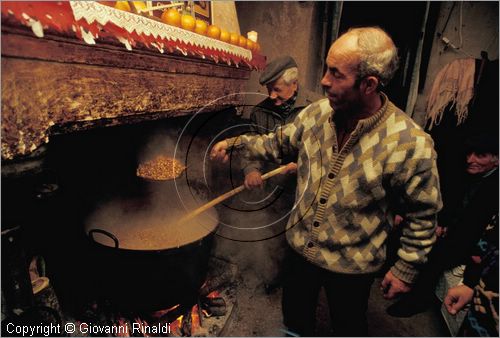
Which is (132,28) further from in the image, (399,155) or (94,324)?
(94,324)

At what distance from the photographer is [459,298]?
1992 millimetres

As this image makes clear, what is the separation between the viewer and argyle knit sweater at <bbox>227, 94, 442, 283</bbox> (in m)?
1.95

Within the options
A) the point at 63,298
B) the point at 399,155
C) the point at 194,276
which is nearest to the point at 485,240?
the point at 399,155

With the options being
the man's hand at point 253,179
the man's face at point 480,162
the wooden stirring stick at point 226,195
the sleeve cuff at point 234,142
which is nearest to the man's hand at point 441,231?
the man's face at point 480,162

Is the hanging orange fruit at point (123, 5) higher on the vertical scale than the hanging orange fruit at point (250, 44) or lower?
higher

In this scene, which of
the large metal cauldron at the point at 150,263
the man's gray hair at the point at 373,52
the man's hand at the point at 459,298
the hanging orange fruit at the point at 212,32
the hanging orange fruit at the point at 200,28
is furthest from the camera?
the hanging orange fruit at the point at 212,32

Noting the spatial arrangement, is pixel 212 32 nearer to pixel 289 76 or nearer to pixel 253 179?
pixel 289 76

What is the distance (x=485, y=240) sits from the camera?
2131 millimetres

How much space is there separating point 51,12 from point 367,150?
7.49 feet

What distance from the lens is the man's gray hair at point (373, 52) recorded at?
1857mm

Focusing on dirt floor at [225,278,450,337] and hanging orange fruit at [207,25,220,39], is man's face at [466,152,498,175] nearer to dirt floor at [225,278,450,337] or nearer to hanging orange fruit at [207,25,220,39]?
dirt floor at [225,278,450,337]

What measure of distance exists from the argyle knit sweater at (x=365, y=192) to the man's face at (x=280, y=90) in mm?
1531

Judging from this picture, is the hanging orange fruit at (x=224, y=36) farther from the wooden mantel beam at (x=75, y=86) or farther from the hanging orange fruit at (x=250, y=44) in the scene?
the hanging orange fruit at (x=250, y=44)

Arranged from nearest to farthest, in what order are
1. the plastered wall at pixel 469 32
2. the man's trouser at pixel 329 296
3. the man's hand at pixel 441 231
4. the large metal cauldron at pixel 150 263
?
the man's trouser at pixel 329 296 < the large metal cauldron at pixel 150 263 < the man's hand at pixel 441 231 < the plastered wall at pixel 469 32
